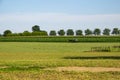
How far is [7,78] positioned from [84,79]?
402 centimetres

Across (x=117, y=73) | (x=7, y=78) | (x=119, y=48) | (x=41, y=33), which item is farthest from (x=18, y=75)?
(x=41, y=33)

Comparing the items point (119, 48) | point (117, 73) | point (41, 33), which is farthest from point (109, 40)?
point (117, 73)

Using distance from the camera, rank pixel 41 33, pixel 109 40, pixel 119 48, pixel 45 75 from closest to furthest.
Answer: pixel 45 75, pixel 119 48, pixel 109 40, pixel 41 33

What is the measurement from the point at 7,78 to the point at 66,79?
3104 mm

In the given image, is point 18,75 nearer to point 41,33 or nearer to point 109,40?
point 109,40

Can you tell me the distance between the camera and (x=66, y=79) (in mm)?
16656

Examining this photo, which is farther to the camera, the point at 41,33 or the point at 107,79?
the point at 41,33

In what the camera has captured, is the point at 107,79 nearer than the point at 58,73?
Yes

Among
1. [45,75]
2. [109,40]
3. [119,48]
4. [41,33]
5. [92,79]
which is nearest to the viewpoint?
[92,79]

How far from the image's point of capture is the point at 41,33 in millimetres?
171125

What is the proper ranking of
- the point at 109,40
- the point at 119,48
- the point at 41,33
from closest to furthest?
1. the point at 119,48
2. the point at 109,40
3. the point at 41,33

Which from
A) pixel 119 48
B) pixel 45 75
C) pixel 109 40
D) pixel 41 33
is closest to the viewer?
pixel 45 75

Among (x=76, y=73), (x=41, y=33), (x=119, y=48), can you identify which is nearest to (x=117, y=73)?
(x=76, y=73)

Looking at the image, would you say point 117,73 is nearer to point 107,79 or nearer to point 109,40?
point 107,79
